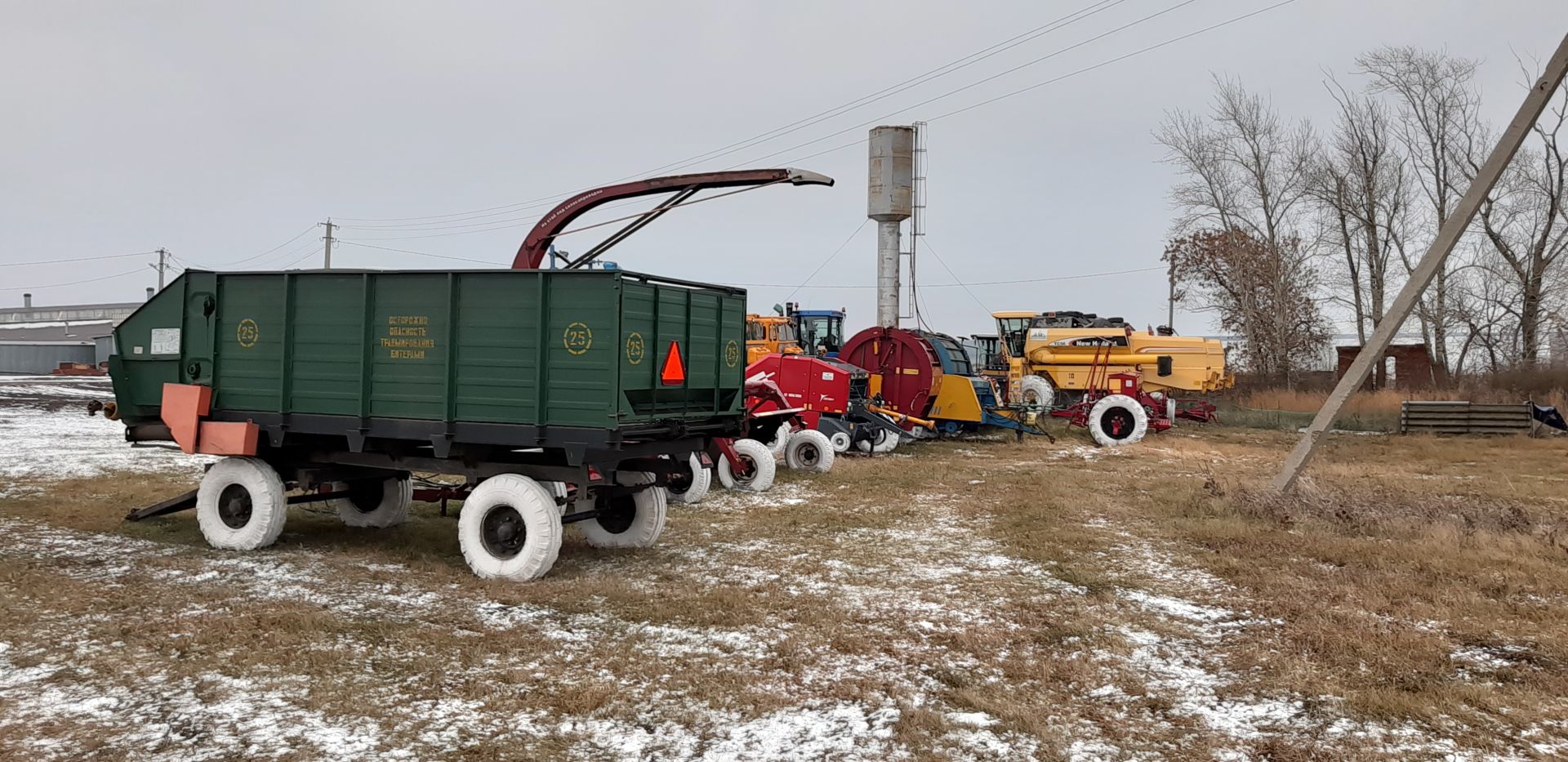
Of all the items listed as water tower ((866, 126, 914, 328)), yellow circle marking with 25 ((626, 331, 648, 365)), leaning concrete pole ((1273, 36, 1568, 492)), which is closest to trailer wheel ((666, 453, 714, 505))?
yellow circle marking with 25 ((626, 331, 648, 365))

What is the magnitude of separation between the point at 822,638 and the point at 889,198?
21895 millimetres

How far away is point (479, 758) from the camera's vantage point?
404 cm

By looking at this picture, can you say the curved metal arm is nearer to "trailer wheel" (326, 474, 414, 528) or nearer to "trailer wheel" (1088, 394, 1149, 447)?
"trailer wheel" (326, 474, 414, 528)

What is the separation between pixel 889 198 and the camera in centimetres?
2655

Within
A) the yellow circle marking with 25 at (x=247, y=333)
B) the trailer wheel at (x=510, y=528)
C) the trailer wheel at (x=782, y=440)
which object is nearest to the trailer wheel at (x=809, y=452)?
the trailer wheel at (x=782, y=440)

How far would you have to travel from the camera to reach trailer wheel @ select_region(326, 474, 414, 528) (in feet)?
30.6

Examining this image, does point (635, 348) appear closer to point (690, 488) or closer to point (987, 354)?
point (690, 488)

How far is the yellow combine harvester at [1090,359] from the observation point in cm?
2141

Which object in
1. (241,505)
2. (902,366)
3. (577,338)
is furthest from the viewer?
(902,366)

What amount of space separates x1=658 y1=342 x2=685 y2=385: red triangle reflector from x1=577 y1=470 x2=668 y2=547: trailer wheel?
1.19 meters

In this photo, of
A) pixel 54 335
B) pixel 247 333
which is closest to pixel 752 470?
pixel 247 333

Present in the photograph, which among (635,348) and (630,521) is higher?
(635,348)

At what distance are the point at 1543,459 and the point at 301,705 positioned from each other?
19353mm

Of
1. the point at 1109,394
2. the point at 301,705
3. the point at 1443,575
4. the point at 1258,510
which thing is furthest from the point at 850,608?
the point at 1109,394
